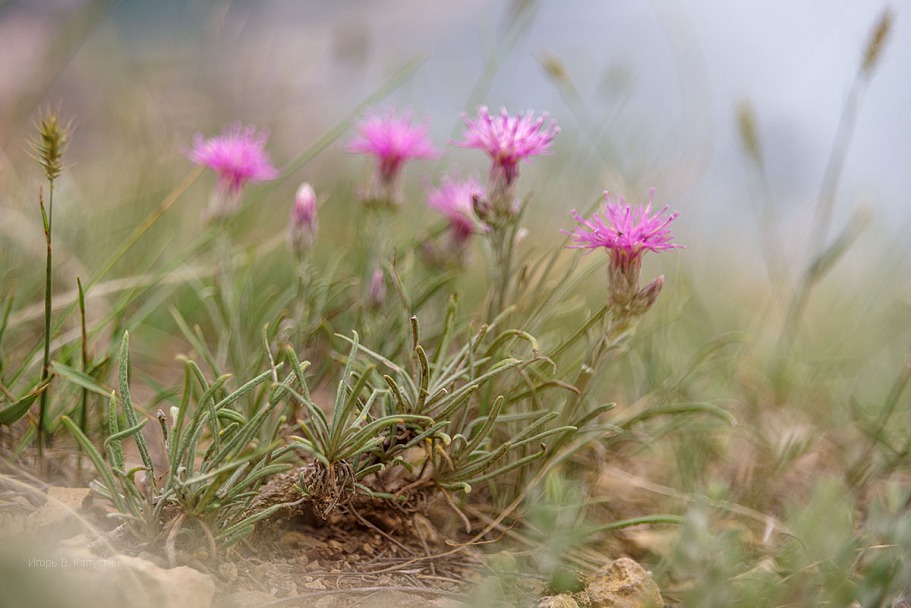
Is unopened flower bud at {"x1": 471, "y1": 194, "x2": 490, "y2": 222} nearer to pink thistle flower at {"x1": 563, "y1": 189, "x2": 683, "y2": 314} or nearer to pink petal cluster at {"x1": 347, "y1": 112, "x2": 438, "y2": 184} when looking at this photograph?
pink thistle flower at {"x1": 563, "y1": 189, "x2": 683, "y2": 314}

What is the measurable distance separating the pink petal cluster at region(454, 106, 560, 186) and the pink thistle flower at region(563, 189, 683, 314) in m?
0.23

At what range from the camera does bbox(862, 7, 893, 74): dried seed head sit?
6.47 ft

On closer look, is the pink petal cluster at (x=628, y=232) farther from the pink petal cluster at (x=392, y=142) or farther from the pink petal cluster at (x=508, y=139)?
the pink petal cluster at (x=392, y=142)

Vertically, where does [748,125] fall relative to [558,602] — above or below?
above

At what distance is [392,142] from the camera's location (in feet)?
6.17

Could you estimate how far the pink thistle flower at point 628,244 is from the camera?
133 centimetres

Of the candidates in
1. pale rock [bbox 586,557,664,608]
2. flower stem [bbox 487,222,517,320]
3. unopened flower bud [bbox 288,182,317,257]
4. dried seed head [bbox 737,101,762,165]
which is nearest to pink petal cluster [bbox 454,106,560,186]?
flower stem [bbox 487,222,517,320]

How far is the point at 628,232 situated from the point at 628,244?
2 cm

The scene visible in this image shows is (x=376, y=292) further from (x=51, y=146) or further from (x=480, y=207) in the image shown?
(x=51, y=146)

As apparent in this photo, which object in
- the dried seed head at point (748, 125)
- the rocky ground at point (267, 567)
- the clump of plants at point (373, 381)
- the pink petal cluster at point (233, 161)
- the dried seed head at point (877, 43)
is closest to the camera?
the rocky ground at point (267, 567)

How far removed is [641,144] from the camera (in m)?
3.84

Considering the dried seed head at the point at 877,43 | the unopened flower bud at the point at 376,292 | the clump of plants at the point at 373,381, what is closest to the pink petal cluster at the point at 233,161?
the clump of plants at the point at 373,381

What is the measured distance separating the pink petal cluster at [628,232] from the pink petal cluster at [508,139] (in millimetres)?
229

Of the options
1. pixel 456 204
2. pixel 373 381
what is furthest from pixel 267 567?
pixel 456 204
